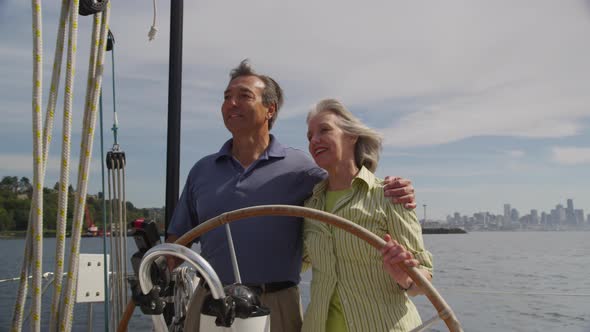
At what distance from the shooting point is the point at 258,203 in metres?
1.77

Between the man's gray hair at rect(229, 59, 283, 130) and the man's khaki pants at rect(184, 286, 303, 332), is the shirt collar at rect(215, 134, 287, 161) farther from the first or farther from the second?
the man's khaki pants at rect(184, 286, 303, 332)

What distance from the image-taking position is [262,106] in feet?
6.17

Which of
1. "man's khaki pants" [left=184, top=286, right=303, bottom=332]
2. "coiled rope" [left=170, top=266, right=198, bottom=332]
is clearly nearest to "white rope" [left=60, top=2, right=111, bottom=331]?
"man's khaki pants" [left=184, top=286, right=303, bottom=332]

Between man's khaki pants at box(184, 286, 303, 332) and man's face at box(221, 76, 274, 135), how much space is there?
541 mm

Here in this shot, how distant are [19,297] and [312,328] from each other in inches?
32.2

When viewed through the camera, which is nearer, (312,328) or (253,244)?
(312,328)

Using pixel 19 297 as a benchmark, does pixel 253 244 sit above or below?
above

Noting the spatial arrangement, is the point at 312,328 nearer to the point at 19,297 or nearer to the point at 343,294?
the point at 343,294

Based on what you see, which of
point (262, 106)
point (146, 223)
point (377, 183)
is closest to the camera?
point (146, 223)

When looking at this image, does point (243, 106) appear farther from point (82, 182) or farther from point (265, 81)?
point (82, 182)

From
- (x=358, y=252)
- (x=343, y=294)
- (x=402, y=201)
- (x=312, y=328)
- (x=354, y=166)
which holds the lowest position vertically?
(x=312, y=328)

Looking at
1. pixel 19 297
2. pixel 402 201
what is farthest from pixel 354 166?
pixel 19 297

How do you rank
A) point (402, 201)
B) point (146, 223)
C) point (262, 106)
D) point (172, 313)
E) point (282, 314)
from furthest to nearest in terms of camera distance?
point (262, 106), point (282, 314), point (402, 201), point (146, 223), point (172, 313)

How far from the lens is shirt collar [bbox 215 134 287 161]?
1878mm
